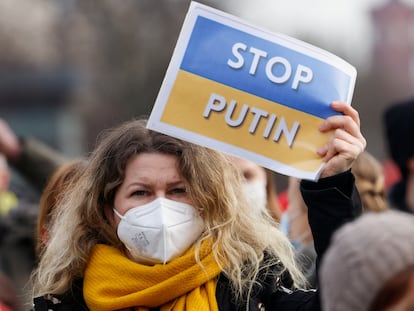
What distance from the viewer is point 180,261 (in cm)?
392

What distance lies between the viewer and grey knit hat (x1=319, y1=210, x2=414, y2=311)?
9.02 feet

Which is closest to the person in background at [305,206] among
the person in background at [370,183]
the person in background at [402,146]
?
the person in background at [370,183]

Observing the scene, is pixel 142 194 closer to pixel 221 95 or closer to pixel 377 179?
pixel 221 95

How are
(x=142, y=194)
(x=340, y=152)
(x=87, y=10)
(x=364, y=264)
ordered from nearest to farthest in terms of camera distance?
(x=364, y=264) → (x=340, y=152) → (x=142, y=194) → (x=87, y=10)

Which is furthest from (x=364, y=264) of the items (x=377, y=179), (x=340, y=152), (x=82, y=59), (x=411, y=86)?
(x=411, y=86)

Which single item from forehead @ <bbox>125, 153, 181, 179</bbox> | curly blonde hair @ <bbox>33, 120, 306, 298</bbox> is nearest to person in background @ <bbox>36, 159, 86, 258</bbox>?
curly blonde hair @ <bbox>33, 120, 306, 298</bbox>

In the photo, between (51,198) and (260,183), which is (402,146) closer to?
(260,183)

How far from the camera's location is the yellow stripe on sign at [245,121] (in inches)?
150

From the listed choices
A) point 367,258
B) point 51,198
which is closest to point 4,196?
point 51,198

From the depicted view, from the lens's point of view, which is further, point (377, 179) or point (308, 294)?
point (377, 179)

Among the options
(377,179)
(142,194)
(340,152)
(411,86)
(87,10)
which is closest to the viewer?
(340,152)

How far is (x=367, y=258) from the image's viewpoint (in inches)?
109

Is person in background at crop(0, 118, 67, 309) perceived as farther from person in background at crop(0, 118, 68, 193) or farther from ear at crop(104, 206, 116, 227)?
ear at crop(104, 206, 116, 227)

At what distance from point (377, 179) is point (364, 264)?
3.05 m
